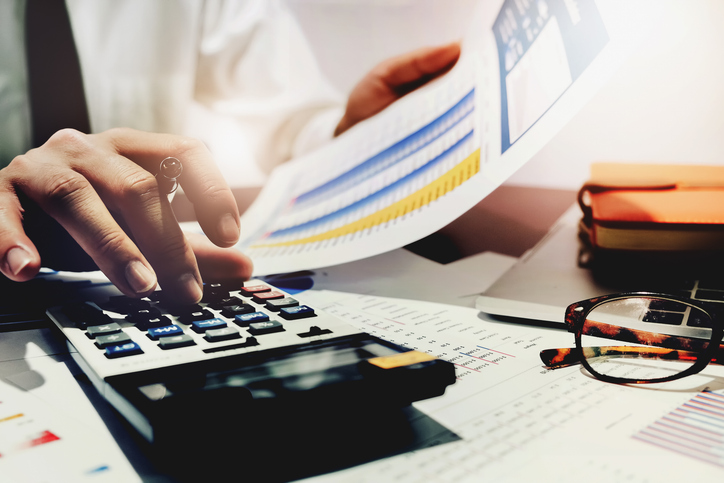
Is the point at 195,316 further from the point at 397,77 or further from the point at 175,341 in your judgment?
the point at 397,77

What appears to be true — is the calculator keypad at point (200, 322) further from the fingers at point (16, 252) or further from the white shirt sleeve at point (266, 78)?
the white shirt sleeve at point (266, 78)

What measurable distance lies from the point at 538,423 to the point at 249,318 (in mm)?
174

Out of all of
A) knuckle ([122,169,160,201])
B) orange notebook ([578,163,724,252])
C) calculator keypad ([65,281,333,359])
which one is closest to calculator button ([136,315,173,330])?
calculator keypad ([65,281,333,359])

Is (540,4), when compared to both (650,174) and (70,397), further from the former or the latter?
(70,397)

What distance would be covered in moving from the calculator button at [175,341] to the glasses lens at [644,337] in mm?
241

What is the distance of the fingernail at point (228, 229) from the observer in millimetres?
462

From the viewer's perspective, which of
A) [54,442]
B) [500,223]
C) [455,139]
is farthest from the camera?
[500,223]

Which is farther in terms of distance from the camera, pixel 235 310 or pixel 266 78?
pixel 266 78

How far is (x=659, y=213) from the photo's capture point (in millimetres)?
470

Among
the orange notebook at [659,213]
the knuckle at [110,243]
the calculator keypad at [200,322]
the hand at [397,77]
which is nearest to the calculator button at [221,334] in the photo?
the calculator keypad at [200,322]

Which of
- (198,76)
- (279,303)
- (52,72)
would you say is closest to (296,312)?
(279,303)

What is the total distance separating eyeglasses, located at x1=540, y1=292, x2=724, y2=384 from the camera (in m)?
0.34

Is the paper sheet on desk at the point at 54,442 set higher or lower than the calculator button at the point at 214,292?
lower

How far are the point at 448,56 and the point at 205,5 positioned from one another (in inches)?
12.6
